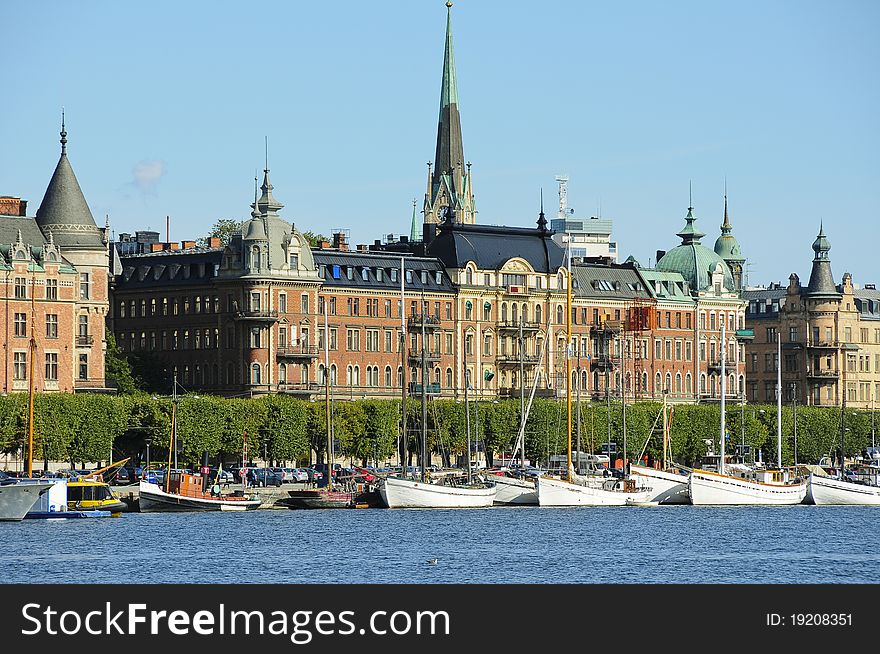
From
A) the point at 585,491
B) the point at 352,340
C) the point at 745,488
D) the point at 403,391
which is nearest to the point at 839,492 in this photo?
the point at 745,488

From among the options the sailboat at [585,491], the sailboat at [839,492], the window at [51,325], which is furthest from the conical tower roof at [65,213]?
the sailboat at [839,492]

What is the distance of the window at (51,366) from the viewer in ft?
438

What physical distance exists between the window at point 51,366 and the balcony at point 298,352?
2006cm

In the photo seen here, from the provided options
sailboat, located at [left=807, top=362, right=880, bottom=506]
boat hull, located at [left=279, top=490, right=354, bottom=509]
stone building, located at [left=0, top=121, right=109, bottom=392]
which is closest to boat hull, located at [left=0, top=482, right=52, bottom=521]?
boat hull, located at [left=279, top=490, right=354, bottom=509]

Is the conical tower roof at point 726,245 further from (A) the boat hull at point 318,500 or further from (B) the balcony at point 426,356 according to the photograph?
(A) the boat hull at point 318,500

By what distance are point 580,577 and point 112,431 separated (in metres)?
54.4

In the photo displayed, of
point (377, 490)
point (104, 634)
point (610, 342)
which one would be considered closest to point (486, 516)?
point (377, 490)

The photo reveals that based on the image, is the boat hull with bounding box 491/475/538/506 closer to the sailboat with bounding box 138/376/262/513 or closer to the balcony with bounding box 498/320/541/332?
the sailboat with bounding box 138/376/262/513

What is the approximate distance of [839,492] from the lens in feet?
407

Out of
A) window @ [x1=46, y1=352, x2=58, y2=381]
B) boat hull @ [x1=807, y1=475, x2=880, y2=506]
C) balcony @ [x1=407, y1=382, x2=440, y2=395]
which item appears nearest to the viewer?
boat hull @ [x1=807, y1=475, x2=880, y2=506]

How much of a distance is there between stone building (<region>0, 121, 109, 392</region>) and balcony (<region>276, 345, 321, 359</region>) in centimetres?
1506

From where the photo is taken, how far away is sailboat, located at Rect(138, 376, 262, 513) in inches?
4134

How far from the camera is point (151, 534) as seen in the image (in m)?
91.4

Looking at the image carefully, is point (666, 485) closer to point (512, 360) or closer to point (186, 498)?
point (186, 498)
